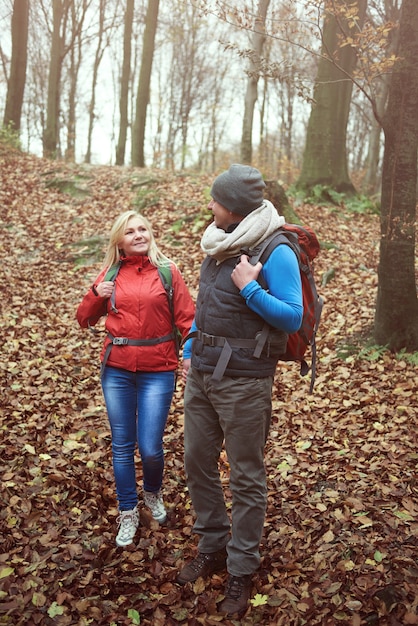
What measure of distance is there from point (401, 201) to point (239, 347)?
402 cm

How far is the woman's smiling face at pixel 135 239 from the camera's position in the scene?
3.85 meters

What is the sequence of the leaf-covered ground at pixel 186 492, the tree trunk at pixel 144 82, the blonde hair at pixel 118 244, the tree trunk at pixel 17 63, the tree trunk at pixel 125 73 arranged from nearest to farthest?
the leaf-covered ground at pixel 186 492 → the blonde hair at pixel 118 244 → the tree trunk at pixel 144 82 → the tree trunk at pixel 17 63 → the tree trunk at pixel 125 73

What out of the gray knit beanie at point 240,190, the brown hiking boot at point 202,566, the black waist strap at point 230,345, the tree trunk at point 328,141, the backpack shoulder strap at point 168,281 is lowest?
the brown hiking boot at point 202,566

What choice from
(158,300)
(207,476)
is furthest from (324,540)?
(158,300)

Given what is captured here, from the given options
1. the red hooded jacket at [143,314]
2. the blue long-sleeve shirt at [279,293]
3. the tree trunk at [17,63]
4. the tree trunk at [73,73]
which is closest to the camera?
the blue long-sleeve shirt at [279,293]

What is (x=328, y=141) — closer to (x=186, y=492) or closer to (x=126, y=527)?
(x=186, y=492)

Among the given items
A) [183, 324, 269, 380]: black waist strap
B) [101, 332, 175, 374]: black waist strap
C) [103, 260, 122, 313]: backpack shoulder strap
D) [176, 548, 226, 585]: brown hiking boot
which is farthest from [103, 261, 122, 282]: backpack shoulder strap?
[176, 548, 226, 585]: brown hiking boot

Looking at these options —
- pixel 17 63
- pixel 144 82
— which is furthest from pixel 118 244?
pixel 17 63

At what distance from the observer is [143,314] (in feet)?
12.3

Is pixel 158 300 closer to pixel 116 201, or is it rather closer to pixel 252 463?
pixel 252 463

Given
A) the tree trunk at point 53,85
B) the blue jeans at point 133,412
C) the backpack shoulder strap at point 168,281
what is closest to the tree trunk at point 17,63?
the tree trunk at point 53,85

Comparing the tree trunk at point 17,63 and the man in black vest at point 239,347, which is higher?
the tree trunk at point 17,63

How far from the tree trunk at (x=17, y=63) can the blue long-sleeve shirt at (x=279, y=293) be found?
50.8 feet

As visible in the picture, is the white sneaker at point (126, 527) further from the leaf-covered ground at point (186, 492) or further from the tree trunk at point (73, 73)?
the tree trunk at point (73, 73)
